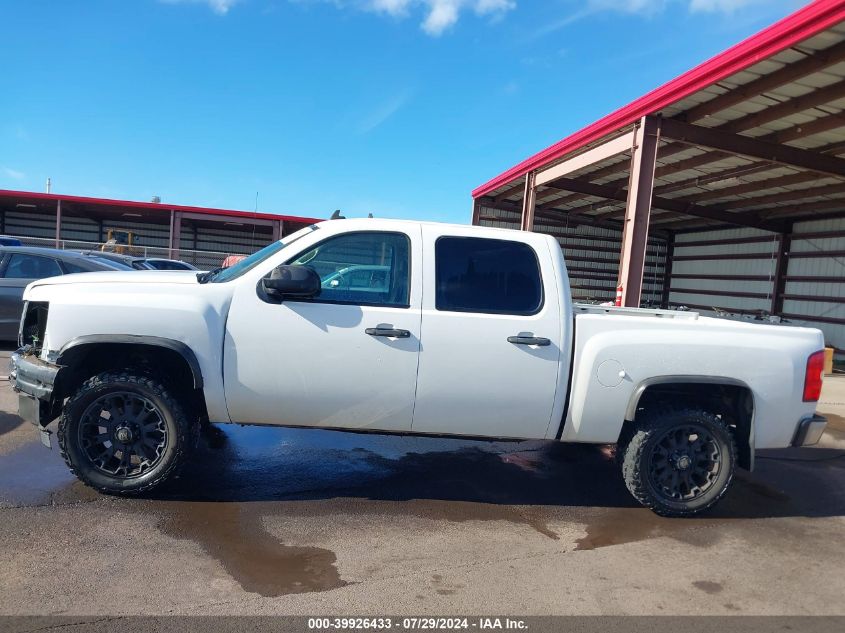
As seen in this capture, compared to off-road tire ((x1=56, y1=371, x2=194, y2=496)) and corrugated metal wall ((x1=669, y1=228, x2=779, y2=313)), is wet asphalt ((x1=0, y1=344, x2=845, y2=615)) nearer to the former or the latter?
off-road tire ((x1=56, y1=371, x2=194, y2=496))

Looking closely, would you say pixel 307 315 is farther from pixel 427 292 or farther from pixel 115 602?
pixel 115 602

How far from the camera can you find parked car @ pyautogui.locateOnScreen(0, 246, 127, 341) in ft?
30.5

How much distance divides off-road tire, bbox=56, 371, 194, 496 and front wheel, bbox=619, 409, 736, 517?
318 centimetres

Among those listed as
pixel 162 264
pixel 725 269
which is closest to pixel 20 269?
pixel 162 264

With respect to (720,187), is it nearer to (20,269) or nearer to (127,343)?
(20,269)

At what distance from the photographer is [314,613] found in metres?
3.02

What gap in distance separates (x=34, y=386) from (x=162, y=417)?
871 mm

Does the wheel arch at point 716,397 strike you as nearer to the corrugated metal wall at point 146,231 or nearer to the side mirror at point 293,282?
the side mirror at point 293,282

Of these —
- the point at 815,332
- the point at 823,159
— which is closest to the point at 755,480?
the point at 815,332

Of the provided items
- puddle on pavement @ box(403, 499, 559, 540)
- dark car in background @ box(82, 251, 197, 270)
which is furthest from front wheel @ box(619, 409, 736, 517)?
dark car in background @ box(82, 251, 197, 270)

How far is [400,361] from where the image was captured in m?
4.21

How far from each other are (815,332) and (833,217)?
56.7 feet

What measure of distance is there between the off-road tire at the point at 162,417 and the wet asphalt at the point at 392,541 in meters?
0.14

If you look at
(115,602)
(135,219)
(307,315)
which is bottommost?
(115,602)
